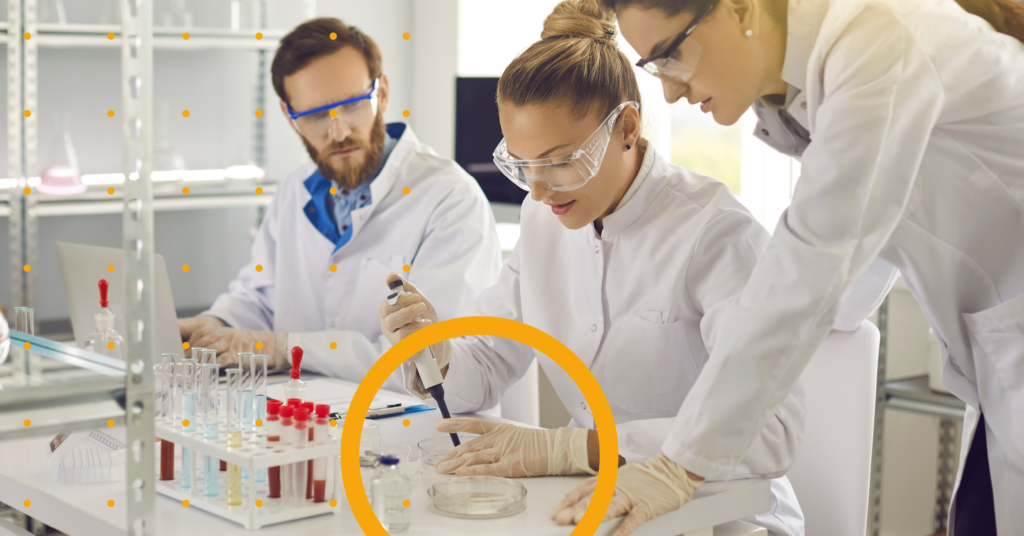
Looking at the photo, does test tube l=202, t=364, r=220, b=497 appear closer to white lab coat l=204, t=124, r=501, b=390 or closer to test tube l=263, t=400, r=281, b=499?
test tube l=263, t=400, r=281, b=499

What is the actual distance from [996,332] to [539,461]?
55cm

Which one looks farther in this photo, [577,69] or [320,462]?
[577,69]

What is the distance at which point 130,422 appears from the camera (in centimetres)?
74

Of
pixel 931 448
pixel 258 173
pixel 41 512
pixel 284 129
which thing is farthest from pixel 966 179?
pixel 284 129

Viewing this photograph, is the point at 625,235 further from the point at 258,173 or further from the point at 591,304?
the point at 258,173

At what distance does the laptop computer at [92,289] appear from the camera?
4.58 ft

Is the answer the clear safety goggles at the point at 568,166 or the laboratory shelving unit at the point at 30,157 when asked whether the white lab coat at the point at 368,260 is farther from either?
the laboratory shelving unit at the point at 30,157

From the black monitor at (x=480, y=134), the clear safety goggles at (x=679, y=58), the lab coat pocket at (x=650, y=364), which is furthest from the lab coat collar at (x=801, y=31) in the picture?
the black monitor at (x=480, y=134)

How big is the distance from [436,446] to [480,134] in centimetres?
184

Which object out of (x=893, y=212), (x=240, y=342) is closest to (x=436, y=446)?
(x=893, y=212)

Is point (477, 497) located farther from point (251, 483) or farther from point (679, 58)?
point (679, 58)

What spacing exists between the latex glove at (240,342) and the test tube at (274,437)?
34.7 inches

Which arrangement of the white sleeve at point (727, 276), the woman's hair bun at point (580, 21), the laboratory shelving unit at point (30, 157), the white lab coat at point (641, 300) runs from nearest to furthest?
the white sleeve at point (727, 276), the white lab coat at point (641, 300), the woman's hair bun at point (580, 21), the laboratory shelving unit at point (30, 157)

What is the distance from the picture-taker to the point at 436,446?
115 cm
